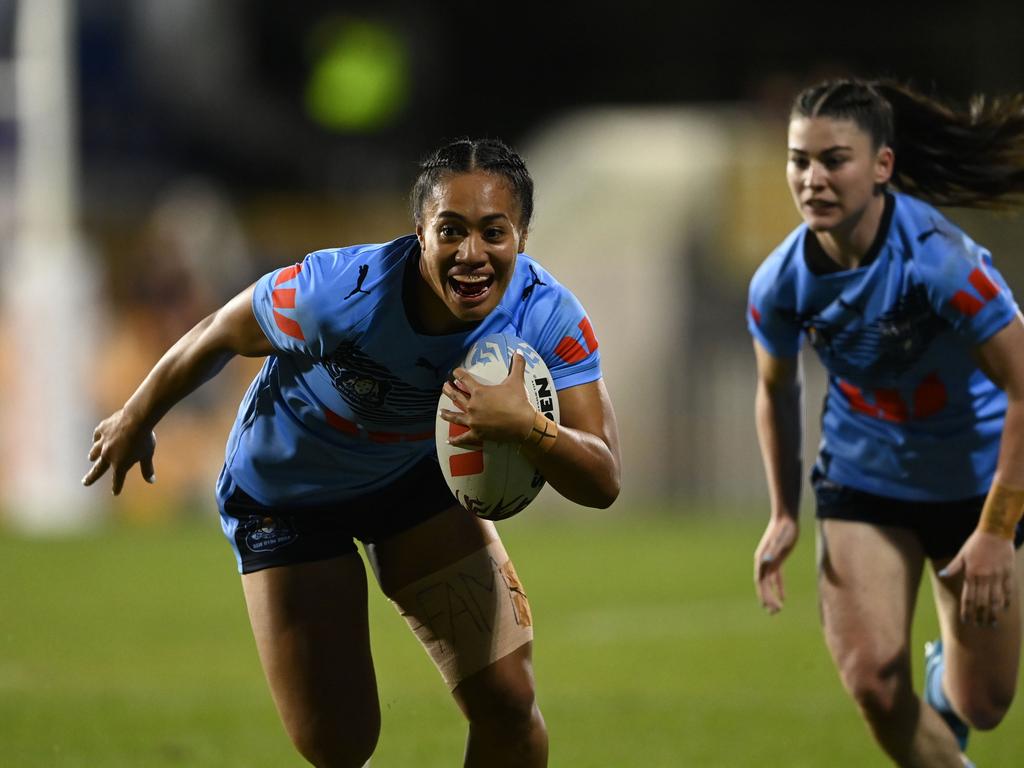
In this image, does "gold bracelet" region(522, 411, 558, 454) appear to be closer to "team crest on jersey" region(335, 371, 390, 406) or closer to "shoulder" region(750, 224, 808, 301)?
"team crest on jersey" region(335, 371, 390, 406)

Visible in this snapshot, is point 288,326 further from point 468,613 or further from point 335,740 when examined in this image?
point 335,740

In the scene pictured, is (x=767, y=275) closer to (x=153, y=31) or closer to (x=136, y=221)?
(x=136, y=221)

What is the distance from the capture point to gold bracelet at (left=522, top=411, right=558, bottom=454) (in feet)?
13.5

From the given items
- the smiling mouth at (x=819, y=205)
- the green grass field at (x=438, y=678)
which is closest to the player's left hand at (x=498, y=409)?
the smiling mouth at (x=819, y=205)

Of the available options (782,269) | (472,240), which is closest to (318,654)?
(472,240)

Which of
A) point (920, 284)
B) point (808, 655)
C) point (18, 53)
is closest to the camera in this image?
point (920, 284)

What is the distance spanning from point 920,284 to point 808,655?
465cm

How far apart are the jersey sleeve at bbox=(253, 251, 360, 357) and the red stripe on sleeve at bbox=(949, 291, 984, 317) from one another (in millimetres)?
1785

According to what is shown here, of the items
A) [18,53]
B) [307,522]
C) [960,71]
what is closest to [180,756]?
[307,522]

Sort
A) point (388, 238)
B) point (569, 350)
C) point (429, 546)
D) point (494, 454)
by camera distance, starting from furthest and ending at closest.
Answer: point (388, 238)
point (429, 546)
point (569, 350)
point (494, 454)

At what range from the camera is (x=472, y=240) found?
13.8ft

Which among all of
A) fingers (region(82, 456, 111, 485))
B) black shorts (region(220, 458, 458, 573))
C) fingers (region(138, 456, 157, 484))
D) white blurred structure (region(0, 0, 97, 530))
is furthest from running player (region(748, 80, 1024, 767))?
white blurred structure (region(0, 0, 97, 530))

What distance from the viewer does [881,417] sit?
5.46 m

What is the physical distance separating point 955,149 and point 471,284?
2.15m
